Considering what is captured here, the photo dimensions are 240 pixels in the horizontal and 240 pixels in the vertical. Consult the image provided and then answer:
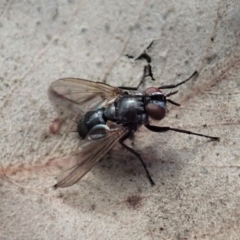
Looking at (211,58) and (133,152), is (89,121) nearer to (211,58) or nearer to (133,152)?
(133,152)

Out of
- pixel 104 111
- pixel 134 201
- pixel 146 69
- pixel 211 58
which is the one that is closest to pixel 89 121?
pixel 104 111

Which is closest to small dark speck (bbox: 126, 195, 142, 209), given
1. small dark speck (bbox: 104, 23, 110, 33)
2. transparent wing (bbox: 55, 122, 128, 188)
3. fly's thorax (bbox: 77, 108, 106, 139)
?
transparent wing (bbox: 55, 122, 128, 188)

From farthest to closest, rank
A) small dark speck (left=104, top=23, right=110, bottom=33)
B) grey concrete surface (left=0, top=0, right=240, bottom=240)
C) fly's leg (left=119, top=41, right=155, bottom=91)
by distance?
small dark speck (left=104, top=23, right=110, bottom=33)
fly's leg (left=119, top=41, right=155, bottom=91)
grey concrete surface (left=0, top=0, right=240, bottom=240)

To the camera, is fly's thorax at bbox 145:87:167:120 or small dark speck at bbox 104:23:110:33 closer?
fly's thorax at bbox 145:87:167:120

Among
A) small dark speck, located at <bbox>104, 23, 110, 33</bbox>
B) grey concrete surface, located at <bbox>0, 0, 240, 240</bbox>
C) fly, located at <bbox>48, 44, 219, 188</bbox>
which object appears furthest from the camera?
small dark speck, located at <bbox>104, 23, 110, 33</bbox>

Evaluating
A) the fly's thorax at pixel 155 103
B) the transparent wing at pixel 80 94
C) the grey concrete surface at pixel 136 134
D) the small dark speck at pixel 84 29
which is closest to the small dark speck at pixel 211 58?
the grey concrete surface at pixel 136 134

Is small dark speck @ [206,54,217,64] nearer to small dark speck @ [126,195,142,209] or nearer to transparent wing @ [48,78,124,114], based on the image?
transparent wing @ [48,78,124,114]

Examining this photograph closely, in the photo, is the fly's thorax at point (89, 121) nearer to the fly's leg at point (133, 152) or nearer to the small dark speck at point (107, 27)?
the fly's leg at point (133, 152)
